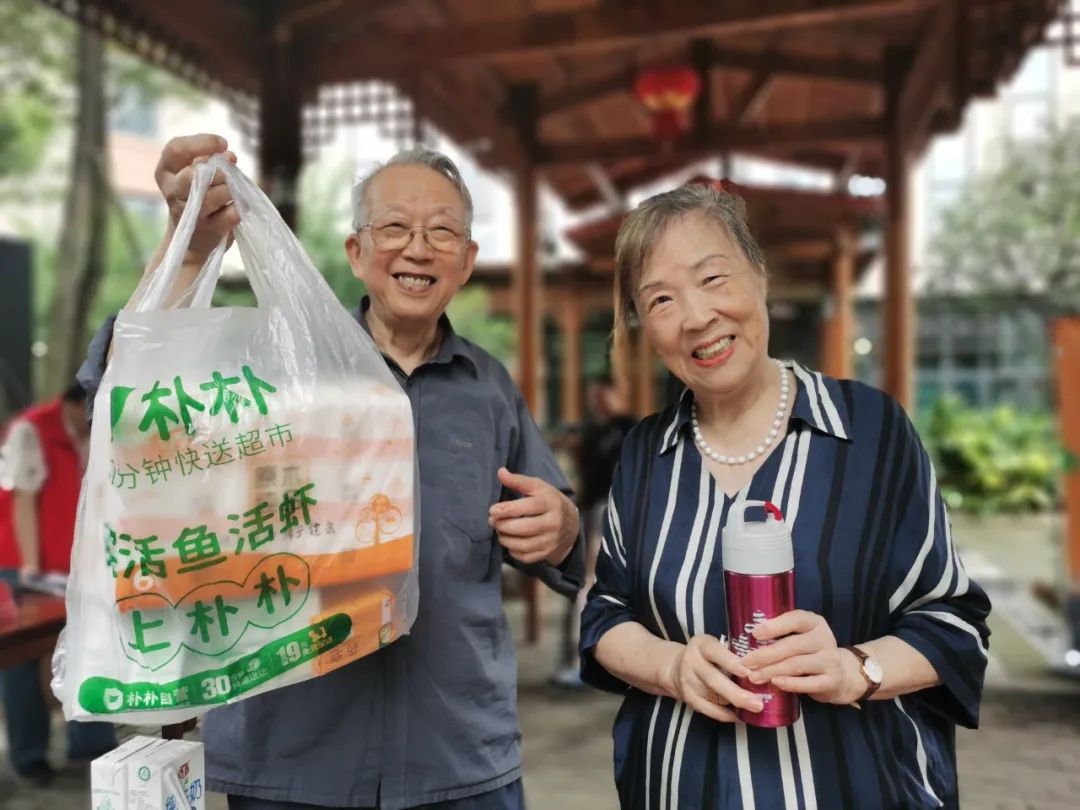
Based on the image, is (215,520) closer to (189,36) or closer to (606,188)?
(189,36)

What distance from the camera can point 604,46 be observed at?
4887 mm

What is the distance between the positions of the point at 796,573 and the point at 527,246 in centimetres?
586

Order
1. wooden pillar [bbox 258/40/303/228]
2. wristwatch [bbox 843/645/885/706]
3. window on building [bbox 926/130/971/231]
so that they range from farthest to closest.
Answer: window on building [bbox 926/130/971/231] < wooden pillar [bbox 258/40/303/228] < wristwatch [bbox 843/645/885/706]

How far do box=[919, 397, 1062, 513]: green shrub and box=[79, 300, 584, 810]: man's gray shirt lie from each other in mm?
12821

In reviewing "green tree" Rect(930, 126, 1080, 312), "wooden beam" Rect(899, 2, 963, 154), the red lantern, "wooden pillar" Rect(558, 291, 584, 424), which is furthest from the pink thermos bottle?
"green tree" Rect(930, 126, 1080, 312)

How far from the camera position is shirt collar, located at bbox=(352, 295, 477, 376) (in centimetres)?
167

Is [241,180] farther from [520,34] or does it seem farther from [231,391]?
[520,34]

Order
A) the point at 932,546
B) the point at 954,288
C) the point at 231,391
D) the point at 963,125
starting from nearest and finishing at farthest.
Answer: the point at 231,391 → the point at 932,546 → the point at 963,125 → the point at 954,288

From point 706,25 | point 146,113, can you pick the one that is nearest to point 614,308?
point 706,25

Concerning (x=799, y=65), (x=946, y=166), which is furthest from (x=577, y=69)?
(x=946, y=166)

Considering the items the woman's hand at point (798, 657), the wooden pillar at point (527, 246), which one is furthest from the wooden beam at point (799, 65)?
the woman's hand at point (798, 657)

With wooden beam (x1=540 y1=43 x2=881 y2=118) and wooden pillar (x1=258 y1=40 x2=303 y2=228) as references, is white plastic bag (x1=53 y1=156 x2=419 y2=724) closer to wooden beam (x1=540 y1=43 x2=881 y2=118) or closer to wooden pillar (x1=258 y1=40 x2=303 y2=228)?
wooden pillar (x1=258 y1=40 x2=303 y2=228)

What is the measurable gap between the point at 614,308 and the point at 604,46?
3831 millimetres

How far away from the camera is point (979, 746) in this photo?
4703 mm
